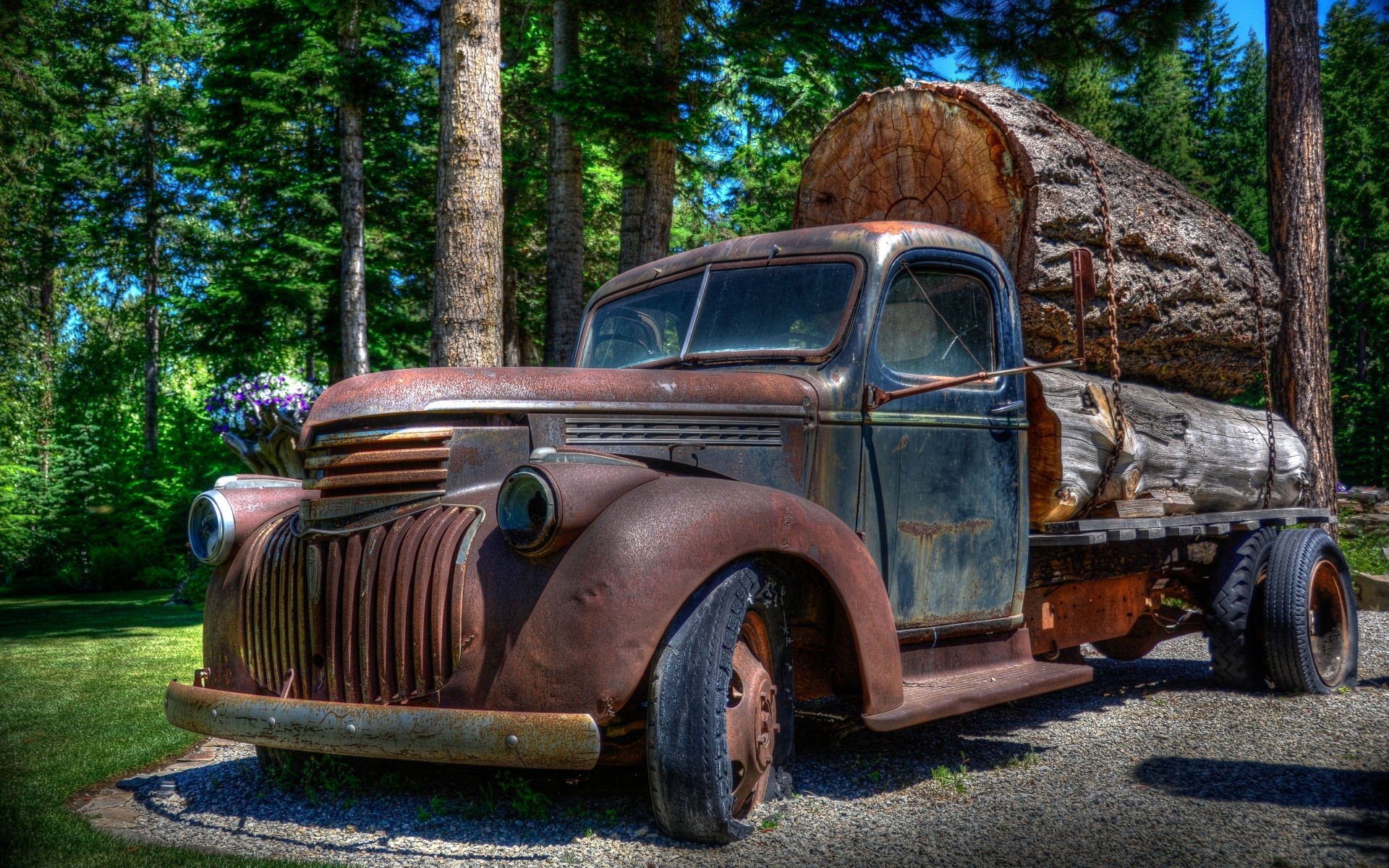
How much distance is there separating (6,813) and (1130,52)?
1132cm

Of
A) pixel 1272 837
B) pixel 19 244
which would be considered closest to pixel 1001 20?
pixel 1272 837

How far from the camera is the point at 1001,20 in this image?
11.2 metres

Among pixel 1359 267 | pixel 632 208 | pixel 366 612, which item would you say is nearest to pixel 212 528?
pixel 366 612

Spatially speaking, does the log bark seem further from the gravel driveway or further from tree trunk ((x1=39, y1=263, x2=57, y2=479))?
tree trunk ((x1=39, y1=263, x2=57, y2=479))

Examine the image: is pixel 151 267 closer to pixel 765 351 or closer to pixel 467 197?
pixel 467 197

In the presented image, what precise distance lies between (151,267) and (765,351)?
66.6ft

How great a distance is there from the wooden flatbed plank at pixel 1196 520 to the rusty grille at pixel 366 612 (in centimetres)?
283

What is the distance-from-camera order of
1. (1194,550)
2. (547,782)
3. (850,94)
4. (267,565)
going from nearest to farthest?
(267,565) < (547,782) < (1194,550) < (850,94)

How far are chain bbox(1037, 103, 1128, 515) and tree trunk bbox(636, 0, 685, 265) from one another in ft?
16.7

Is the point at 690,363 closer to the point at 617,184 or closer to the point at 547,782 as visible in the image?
the point at 547,782

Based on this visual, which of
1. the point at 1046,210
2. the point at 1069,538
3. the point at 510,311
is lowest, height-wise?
the point at 1069,538

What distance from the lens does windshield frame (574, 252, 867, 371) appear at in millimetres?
4363

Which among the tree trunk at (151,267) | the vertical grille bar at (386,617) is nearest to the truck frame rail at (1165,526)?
the vertical grille bar at (386,617)

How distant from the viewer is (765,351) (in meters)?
4.45
